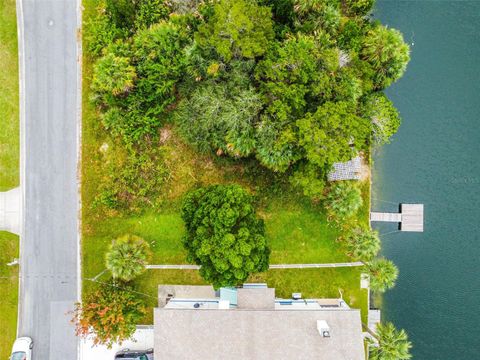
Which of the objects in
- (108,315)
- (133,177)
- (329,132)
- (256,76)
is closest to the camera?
(329,132)

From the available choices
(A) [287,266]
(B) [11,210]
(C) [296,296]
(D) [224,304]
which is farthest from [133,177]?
(C) [296,296]

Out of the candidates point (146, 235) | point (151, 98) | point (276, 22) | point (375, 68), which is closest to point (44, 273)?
point (146, 235)

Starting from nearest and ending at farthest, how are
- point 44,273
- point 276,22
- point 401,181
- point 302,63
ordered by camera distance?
point 302,63 → point 276,22 → point 44,273 → point 401,181

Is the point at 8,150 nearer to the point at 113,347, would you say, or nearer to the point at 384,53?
the point at 113,347

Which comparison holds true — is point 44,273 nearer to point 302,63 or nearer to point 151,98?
point 151,98

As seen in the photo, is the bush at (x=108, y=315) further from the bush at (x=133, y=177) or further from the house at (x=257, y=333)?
the bush at (x=133, y=177)

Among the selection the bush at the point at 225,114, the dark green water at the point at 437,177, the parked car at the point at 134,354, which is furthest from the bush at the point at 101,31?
the parked car at the point at 134,354

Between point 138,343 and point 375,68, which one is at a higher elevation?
point 375,68
